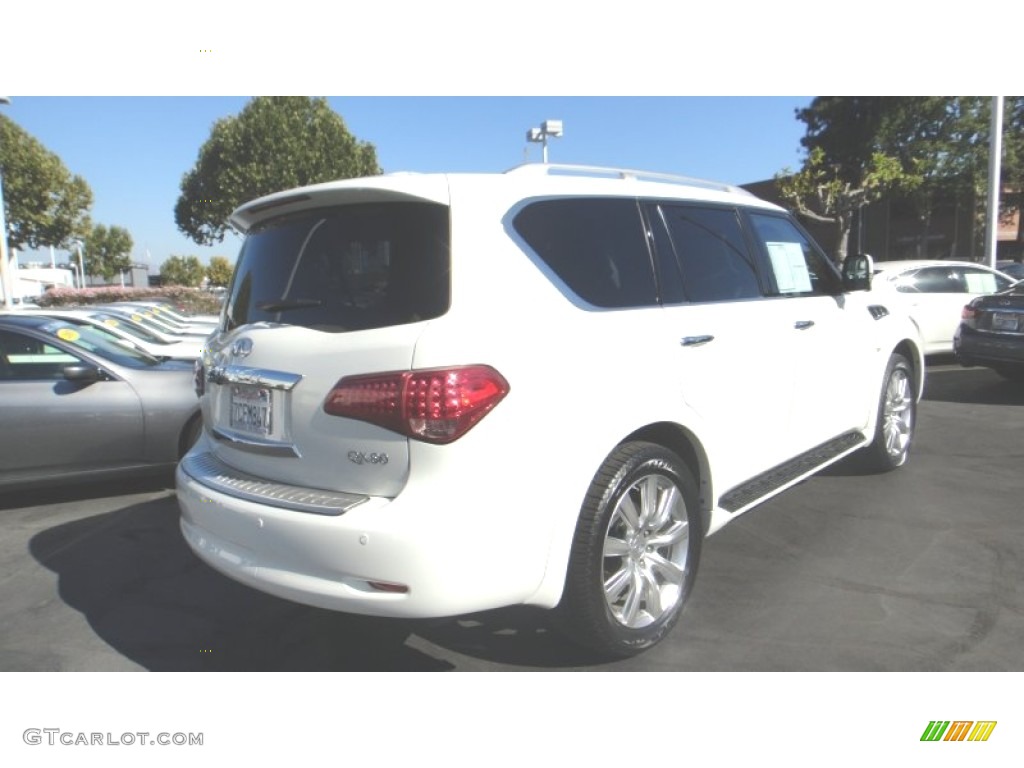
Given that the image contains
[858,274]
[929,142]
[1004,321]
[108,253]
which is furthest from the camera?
[108,253]

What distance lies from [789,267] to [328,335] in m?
2.75

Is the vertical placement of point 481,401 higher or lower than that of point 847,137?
lower

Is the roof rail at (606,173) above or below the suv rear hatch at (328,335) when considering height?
above

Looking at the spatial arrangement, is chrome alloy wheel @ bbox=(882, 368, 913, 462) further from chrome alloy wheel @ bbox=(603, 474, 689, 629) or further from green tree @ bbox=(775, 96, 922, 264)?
green tree @ bbox=(775, 96, 922, 264)

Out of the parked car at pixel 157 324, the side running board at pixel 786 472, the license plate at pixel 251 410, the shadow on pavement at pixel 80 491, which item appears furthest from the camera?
the parked car at pixel 157 324

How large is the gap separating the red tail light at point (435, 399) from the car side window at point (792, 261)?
7.30 feet

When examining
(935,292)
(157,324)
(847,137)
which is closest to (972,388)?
(935,292)

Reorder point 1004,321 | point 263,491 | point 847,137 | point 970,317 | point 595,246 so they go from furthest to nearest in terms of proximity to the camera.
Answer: point 847,137, point 970,317, point 1004,321, point 595,246, point 263,491

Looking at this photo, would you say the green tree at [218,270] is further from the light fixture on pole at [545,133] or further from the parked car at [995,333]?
the parked car at [995,333]

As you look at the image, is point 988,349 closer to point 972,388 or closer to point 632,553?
point 972,388

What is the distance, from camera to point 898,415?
515cm

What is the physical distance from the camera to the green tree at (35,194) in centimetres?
2264

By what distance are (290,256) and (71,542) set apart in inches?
109

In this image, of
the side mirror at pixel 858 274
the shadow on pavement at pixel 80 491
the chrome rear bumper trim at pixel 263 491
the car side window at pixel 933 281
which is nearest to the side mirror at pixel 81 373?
the shadow on pavement at pixel 80 491
